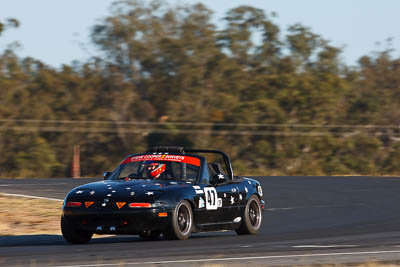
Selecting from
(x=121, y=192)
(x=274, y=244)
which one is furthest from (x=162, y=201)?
(x=274, y=244)

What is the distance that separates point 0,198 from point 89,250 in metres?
9.72

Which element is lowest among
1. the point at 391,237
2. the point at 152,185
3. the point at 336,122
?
the point at 391,237

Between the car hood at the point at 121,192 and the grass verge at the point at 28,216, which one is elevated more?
the car hood at the point at 121,192

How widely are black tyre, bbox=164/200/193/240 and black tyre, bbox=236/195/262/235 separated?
6.21 feet

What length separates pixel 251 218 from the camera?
48.4ft

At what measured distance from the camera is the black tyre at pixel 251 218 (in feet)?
47.5

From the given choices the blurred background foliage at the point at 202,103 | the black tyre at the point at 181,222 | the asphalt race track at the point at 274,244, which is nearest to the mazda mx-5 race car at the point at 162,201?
the black tyre at the point at 181,222

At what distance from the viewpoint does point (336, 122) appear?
49188mm

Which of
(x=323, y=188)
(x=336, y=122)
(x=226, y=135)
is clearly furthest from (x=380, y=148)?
(x=323, y=188)

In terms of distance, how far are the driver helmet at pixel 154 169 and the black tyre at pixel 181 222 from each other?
0.90 m

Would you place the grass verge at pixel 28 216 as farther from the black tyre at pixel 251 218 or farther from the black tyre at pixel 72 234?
the black tyre at pixel 251 218

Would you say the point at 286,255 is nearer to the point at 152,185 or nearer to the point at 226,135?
the point at 152,185

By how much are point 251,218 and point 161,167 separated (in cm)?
219

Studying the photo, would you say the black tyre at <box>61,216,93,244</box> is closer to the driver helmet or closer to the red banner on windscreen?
the driver helmet
